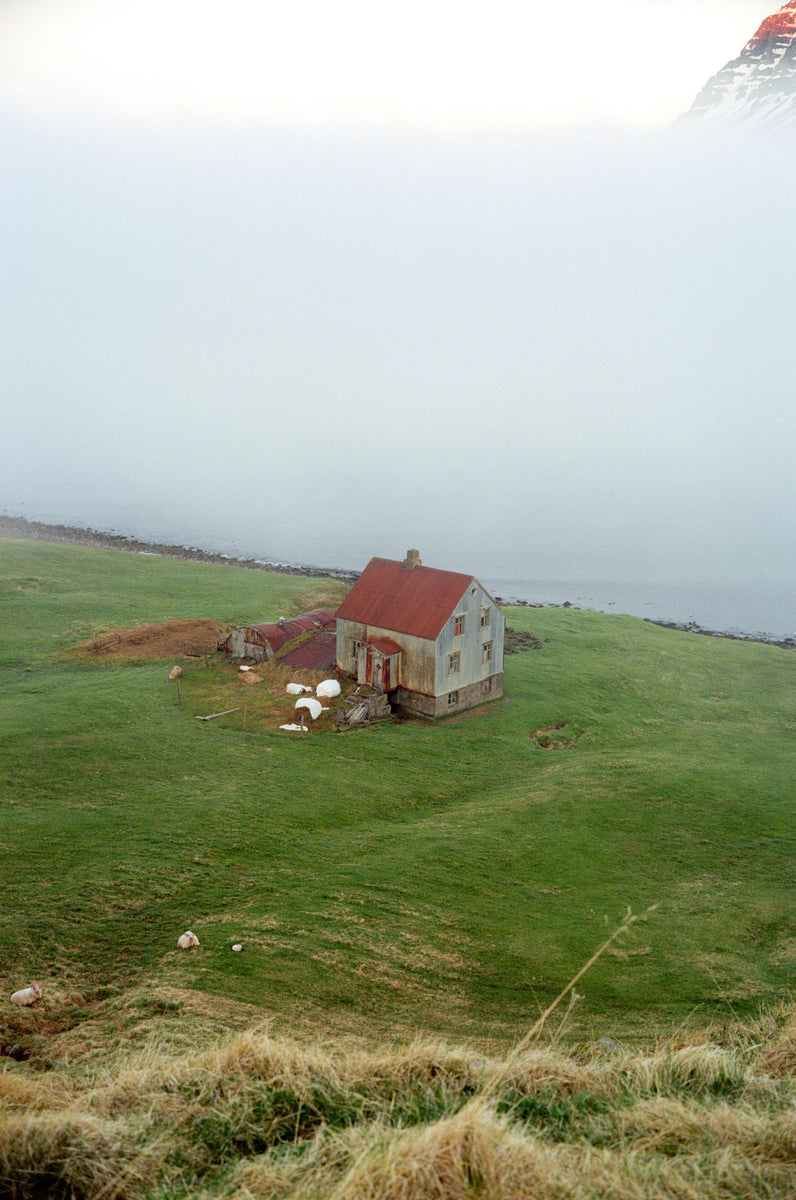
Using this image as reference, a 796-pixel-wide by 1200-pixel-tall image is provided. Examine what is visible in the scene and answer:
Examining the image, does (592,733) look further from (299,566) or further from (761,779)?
(299,566)

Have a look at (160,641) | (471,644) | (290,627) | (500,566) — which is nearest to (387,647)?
(471,644)

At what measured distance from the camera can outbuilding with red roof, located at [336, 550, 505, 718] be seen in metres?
37.2

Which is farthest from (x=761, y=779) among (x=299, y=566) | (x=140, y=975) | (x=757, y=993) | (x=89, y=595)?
(x=299, y=566)

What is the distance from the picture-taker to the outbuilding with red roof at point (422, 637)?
37250 mm

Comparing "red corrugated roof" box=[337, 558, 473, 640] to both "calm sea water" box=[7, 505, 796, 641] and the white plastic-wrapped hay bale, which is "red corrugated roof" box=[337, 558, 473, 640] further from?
"calm sea water" box=[7, 505, 796, 641]

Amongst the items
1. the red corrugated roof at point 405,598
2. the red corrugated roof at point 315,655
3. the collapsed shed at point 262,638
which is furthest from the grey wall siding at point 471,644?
the collapsed shed at point 262,638

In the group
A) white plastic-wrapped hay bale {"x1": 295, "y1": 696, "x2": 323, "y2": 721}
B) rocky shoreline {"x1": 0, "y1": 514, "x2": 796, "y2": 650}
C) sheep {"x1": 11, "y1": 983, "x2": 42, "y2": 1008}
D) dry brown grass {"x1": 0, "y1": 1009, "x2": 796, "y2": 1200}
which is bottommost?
sheep {"x1": 11, "y1": 983, "x2": 42, "y2": 1008}

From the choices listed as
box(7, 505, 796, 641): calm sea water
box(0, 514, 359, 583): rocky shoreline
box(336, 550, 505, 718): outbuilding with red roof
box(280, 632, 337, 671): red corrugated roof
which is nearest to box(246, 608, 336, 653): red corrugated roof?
box(280, 632, 337, 671): red corrugated roof

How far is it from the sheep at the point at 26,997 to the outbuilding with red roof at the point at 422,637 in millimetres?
23020

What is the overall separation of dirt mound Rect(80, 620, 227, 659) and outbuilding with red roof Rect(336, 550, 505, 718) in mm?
10635

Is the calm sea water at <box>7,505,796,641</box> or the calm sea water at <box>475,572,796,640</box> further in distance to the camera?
the calm sea water at <box>7,505,796,641</box>

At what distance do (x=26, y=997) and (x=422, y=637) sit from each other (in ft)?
77.8

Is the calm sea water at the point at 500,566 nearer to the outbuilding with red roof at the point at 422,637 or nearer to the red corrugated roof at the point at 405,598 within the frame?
the outbuilding with red roof at the point at 422,637

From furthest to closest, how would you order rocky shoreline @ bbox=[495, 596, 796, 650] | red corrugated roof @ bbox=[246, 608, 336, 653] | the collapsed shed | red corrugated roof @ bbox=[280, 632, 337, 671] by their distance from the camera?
rocky shoreline @ bbox=[495, 596, 796, 650]
red corrugated roof @ bbox=[246, 608, 336, 653]
the collapsed shed
red corrugated roof @ bbox=[280, 632, 337, 671]
